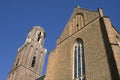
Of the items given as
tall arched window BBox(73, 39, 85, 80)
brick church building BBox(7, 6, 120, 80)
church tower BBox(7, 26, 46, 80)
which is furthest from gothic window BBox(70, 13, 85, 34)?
church tower BBox(7, 26, 46, 80)

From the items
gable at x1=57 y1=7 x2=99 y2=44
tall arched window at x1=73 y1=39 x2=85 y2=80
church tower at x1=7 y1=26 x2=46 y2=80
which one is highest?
church tower at x1=7 y1=26 x2=46 y2=80

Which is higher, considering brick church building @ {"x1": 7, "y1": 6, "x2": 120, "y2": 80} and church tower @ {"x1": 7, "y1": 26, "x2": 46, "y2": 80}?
church tower @ {"x1": 7, "y1": 26, "x2": 46, "y2": 80}

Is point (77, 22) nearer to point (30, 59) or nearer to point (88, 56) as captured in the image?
point (88, 56)

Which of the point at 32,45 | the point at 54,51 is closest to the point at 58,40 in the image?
the point at 54,51

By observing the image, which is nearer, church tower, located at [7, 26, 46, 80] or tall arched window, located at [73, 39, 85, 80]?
tall arched window, located at [73, 39, 85, 80]

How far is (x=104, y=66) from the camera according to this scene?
12039mm

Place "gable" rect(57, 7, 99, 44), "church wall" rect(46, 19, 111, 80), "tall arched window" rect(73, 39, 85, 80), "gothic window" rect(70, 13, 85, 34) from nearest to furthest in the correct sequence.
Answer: "church wall" rect(46, 19, 111, 80)
"tall arched window" rect(73, 39, 85, 80)
"gable" rect(57, 7, 99, 44)
"gothic window" rect(70, 13, 85, 34)

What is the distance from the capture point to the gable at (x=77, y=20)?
17703mm

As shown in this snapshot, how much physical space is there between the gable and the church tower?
18.3m

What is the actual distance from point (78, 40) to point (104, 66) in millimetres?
5472

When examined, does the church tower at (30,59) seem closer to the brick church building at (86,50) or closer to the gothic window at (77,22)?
the brick church building at (86,50)

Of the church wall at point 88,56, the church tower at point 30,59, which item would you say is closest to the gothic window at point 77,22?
the church wall at point 88,56

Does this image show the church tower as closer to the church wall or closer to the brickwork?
the brickwork

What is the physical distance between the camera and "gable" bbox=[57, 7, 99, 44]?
17.7m
